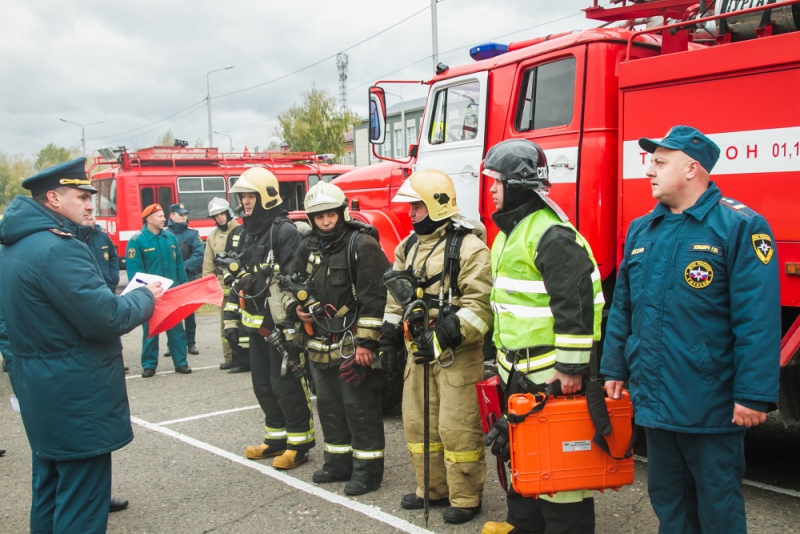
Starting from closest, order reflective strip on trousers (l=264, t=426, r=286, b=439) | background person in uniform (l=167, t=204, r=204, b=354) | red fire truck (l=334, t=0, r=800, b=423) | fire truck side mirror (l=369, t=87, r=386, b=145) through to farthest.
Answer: red fire truck (l=334, t=0, r=800, b=423), reflective strip on trousers (l=264, t=426, r=286, b=439), fire truck side mirror (l=369, t=87, r=386, b=145), background person in uniform (l=167, t=204, r=204, b=354)

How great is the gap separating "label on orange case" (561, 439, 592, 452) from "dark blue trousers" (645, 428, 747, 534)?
0.97 feet

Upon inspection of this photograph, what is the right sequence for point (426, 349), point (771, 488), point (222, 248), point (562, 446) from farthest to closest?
point (222, 248) → point (771, 488) → point (426, 349) → point (562, 446)

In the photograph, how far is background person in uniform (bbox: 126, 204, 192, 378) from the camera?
8203 millimetres

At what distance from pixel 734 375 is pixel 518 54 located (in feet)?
10.4

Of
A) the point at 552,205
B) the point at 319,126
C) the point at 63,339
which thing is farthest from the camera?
the point at 319,126

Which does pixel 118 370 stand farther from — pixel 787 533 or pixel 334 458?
pixel 787 533

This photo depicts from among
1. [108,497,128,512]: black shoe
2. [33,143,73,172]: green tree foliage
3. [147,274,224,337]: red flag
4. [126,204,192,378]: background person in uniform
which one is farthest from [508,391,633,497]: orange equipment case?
[33,143,73,172]: green tree foliage

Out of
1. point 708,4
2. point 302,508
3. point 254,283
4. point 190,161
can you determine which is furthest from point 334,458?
point 190,161

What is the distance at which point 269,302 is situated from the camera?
493 centimetres

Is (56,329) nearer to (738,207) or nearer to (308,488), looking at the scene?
(308,488)

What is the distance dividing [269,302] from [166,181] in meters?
13.5

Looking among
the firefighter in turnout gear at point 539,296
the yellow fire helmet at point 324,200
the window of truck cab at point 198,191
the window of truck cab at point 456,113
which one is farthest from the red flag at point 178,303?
the window of truck cab at point 198,191

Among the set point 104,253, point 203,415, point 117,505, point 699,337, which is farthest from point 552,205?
point 104,253

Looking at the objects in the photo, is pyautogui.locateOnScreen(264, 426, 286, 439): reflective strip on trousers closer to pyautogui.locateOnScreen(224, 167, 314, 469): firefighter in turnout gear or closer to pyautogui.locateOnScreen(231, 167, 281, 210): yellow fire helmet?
pyautogui.locateOnScreen(224, 167, 314, 469): firefighter in turnout gear
